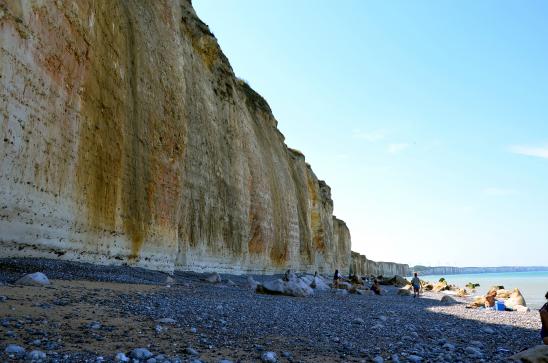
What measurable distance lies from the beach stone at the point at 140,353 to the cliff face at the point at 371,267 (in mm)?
80360

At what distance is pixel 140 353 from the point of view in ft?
12.8

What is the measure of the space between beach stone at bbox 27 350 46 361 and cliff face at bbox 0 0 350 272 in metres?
5.80

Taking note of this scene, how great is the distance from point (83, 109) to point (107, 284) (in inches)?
209

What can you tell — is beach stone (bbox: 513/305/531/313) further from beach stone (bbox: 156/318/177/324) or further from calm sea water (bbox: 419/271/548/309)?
beach stone (bbox: 156/318/177/324)

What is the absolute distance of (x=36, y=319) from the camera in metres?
4.57

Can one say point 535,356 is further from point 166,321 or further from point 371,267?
point 371,267

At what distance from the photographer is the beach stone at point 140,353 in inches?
152

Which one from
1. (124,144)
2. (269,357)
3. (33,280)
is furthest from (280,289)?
(269,357)

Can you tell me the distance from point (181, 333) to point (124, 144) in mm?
9996

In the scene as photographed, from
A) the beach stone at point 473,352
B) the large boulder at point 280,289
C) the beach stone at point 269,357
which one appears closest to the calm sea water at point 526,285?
the large boulder at point 280,289

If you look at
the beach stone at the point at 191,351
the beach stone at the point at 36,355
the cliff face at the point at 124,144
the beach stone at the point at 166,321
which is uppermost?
the cliff face at the point at 124,144

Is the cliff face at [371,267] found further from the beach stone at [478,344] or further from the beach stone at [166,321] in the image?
the beach stone at [166,321]

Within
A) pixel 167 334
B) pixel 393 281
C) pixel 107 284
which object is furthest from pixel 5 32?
pixel 393 281

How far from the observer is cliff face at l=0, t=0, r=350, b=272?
9.02m
